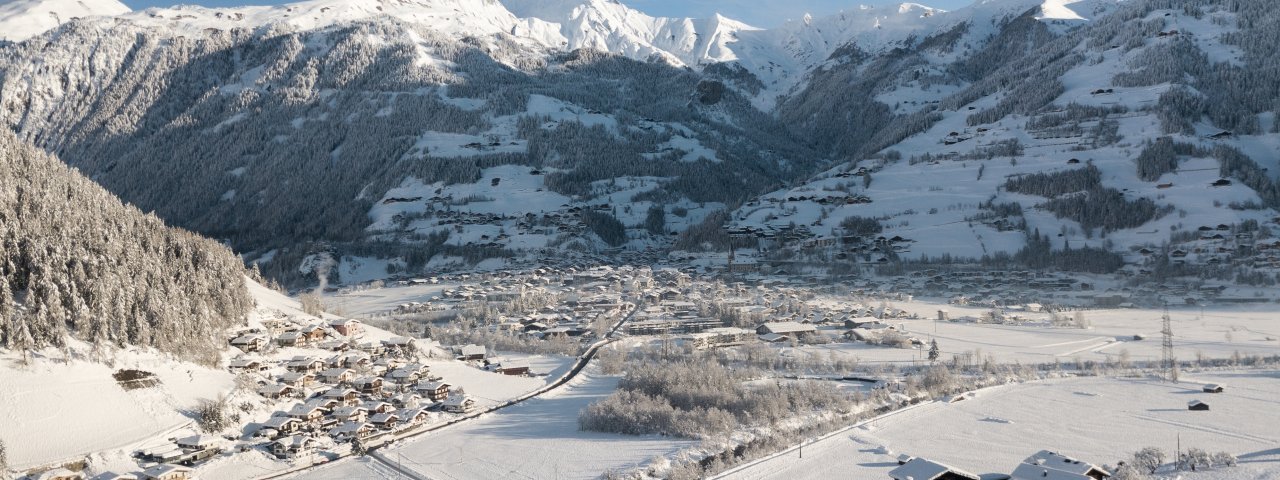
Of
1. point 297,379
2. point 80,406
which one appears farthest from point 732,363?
point 80,406

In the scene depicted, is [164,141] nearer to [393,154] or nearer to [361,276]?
[393,154]

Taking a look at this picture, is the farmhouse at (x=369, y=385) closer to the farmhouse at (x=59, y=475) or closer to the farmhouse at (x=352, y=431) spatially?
the farmhouse at (x=352, y=431)

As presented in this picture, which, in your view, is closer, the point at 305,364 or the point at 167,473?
the point at 167,473

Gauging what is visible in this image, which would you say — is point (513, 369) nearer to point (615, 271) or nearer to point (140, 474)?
point (140, 474)

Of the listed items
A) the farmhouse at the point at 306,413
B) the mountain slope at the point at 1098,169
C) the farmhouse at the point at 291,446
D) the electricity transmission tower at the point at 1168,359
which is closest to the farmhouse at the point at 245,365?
the farmhouse at the point at 306,413

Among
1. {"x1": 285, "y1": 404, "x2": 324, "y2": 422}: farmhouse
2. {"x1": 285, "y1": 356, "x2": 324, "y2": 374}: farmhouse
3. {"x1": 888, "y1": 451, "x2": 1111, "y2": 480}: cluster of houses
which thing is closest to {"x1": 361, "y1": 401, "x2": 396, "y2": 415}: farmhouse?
{"x1": 285, "y1": 404, "x2": 324, "y2": 422}: farmhouse

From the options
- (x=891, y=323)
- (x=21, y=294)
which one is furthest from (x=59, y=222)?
(x=891, y=323)
